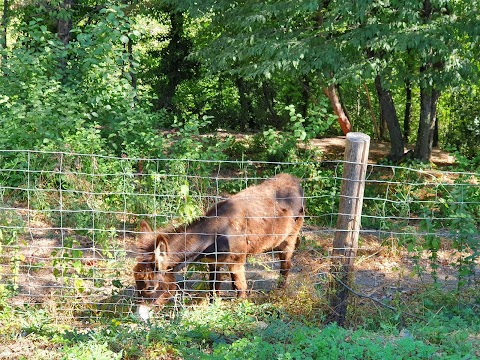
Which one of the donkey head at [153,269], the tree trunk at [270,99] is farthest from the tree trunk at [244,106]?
the donkey head at [153,269]

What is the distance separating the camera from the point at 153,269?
646 cm

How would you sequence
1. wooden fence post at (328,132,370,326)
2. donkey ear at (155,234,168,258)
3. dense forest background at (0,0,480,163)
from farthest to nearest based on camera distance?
dense forest background at (0,0,480,163) → donkey ear at (155,234,168,258) → wooden fence post at (328,132,370,326)

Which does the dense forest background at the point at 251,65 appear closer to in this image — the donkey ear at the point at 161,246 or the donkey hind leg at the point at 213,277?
the donkey hind leg at the point at 213,277

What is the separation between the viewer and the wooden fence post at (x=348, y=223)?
6.11m

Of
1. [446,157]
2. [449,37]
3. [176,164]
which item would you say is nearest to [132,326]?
[176,164]

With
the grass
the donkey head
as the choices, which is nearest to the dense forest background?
the donkey head

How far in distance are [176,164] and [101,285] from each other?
3.10m

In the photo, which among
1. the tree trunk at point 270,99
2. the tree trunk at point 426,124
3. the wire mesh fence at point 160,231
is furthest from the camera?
the tree trunk at point 270,99

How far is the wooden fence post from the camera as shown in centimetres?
611

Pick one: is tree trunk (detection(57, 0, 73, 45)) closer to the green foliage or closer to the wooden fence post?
the green foliage

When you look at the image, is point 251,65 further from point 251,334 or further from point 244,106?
point 244,106

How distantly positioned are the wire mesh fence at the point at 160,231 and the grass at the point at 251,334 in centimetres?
29

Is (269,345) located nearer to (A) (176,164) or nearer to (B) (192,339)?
(B) (192,339)

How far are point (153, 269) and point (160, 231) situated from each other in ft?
2.02
